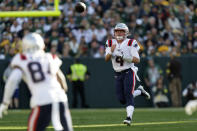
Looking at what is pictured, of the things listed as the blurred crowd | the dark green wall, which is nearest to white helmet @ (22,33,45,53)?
the blurred crowd

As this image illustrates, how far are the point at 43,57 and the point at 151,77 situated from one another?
42.3ft

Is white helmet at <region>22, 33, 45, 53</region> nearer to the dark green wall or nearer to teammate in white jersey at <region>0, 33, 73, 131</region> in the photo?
teammate in white jersey at <region>0, 33, 73, 131</region>

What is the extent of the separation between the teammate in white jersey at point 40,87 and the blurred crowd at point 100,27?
11510 millimetres

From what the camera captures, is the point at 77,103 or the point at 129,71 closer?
the point at 129,71

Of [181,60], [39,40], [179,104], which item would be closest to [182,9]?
[181,60]

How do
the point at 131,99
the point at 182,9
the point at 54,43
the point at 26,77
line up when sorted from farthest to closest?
the point at 182,9, the point at 54,43, the point at 131,99, the point at 26,77

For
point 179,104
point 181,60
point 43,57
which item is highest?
point 43,57

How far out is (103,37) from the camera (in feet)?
63.1

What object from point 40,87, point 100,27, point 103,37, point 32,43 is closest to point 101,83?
point 103,37

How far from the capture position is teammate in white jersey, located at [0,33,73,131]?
653 cm

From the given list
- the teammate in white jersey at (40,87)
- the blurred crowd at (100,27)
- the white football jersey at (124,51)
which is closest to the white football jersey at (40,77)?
the teammate in white jersey at (40,87)

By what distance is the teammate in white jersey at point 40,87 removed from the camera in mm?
6527

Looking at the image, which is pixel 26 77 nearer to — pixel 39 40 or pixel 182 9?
pixel 39 40

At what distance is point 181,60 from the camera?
19719 mm
